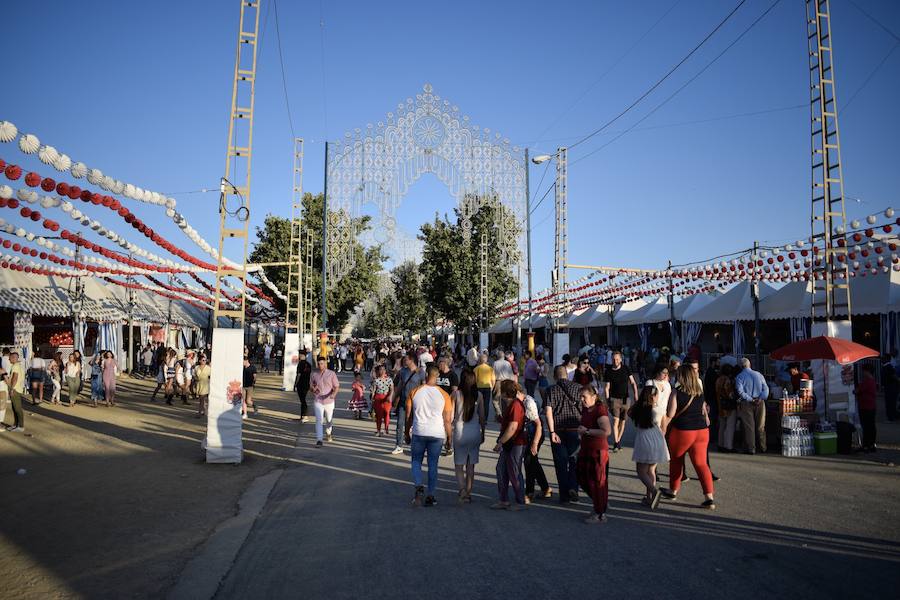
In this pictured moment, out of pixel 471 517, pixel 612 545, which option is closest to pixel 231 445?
pixel 471 517

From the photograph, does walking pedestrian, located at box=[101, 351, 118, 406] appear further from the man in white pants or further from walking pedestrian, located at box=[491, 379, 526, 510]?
walking pedestrian, located at box=[491, 379, 526, 510]

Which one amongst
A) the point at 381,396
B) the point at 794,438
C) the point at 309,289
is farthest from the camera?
the point at 309,289

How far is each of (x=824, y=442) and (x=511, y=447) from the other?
7096 mm

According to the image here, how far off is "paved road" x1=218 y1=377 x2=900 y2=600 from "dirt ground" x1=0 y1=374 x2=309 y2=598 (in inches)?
28.4

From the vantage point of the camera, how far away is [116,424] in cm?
1439

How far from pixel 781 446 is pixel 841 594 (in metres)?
7.26

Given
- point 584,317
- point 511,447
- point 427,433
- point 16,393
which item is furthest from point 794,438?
point 584,317

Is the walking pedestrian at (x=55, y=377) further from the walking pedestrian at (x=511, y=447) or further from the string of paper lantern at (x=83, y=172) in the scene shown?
the walking pedestrian at (x=511, y=447)

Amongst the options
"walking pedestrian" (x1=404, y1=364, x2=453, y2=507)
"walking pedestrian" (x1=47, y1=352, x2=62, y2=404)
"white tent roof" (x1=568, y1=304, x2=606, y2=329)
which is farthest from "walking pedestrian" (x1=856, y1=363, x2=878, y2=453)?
"white tent roof" (x1=568, y1=304, x2=606, y2=329)

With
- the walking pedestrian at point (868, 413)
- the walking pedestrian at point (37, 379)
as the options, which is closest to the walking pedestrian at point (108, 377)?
the walking pedestrian at point (37, 379)

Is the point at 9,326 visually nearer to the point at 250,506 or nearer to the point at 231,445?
the point at 231,445

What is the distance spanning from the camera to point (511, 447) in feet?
23.6

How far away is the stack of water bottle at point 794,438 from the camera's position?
10.7 meters

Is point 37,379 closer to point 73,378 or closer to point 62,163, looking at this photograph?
point 73,378
